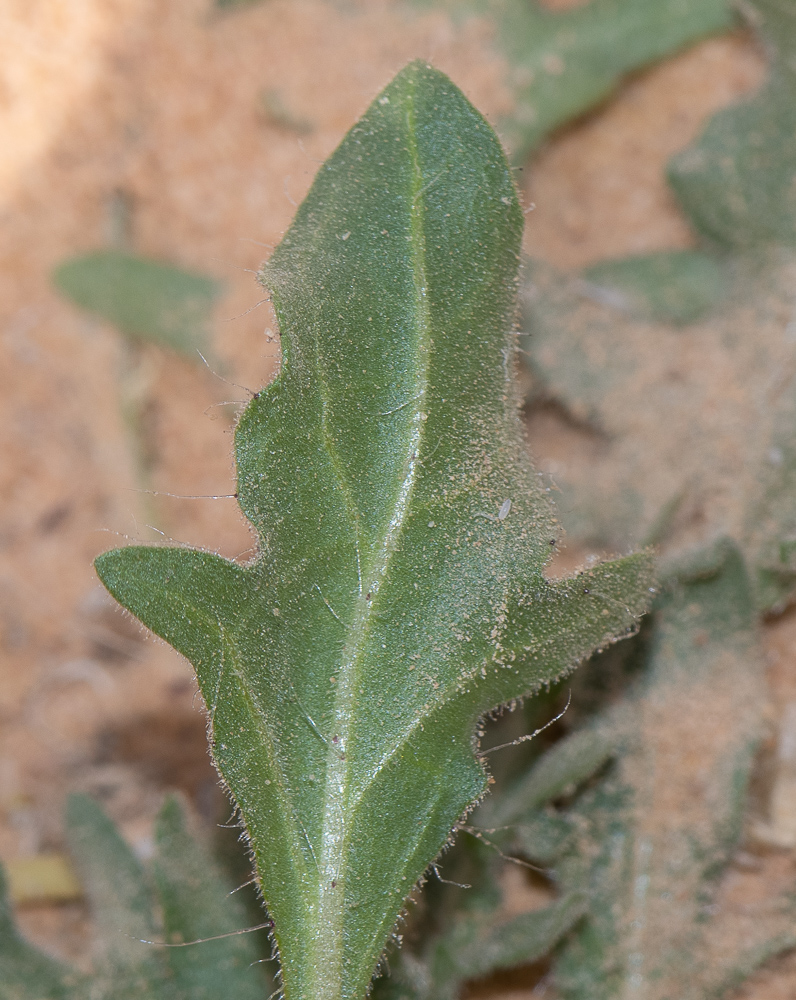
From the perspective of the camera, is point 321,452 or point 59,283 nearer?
point 321,452

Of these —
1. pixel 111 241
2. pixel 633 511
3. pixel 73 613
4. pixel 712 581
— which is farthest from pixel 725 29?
pixel 73 613

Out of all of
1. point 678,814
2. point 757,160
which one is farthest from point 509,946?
point 757,160

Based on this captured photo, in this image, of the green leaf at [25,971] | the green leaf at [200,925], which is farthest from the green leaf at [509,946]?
the green leaf at [25,971]

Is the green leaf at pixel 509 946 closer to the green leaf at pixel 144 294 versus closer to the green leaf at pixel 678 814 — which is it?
the green leaf at pixel 678 814

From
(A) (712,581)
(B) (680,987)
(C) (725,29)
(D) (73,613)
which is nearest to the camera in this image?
(B) (680,987)

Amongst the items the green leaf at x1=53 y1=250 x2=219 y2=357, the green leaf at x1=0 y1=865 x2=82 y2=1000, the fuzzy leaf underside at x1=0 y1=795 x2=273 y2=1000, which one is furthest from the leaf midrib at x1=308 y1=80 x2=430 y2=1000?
the green leaf at x1=53 y1=250 x2=219 y2=357

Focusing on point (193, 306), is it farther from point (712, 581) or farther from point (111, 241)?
point (712, 581)
